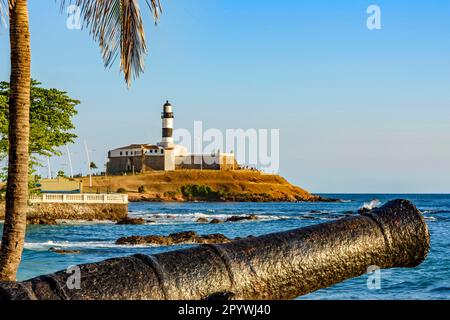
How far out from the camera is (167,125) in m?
116

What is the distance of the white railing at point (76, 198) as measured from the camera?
45.9 m

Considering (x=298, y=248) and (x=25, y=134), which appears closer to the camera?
(x=298, y=248)

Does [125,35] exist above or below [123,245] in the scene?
above

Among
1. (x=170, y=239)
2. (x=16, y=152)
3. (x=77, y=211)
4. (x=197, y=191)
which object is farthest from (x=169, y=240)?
(x=197, y=191)

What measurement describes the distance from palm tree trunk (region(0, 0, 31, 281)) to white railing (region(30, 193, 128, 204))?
36.4 metres

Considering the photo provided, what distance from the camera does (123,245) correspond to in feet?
104

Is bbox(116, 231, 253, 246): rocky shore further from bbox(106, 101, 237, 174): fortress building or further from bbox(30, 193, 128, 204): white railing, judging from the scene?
bbox(106, 101, 237, 174): fortress building

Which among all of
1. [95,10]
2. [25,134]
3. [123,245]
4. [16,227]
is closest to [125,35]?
[95,10]

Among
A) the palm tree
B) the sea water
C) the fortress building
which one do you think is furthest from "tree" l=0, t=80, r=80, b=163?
the fortress building

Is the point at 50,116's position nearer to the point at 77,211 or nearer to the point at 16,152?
the point at 77,211

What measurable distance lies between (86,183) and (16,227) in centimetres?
11546

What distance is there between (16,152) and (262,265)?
3619mm

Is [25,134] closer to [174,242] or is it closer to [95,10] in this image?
[95,10]
